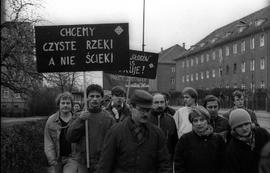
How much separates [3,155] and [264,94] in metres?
50.4

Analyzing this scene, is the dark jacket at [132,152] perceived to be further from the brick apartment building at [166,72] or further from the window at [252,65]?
the brick apartment building at [166,72]

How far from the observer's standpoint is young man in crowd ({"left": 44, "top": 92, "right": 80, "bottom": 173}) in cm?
649

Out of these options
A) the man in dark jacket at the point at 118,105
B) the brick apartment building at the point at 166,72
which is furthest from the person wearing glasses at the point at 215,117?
the brick apartment building at the point at 166,72

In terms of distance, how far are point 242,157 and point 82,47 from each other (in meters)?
2.95

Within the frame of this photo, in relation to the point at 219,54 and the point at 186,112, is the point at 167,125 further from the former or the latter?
the point at 219,54

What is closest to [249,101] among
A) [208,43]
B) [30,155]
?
[208,43]

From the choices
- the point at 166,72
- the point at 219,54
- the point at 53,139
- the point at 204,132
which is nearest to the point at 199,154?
the point at 204,132

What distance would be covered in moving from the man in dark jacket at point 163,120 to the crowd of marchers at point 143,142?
0.90 m

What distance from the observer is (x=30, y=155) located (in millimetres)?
8773

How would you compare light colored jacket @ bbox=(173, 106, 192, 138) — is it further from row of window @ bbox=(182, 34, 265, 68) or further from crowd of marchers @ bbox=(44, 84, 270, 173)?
row of window @ bbox=(182, 34, 265, 68)

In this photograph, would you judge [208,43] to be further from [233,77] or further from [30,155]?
[30,155]

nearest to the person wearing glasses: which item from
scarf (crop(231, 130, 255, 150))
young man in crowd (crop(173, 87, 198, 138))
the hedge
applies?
young man in crowd (crop(173, 87, 198, 138))

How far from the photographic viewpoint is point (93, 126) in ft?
19.8

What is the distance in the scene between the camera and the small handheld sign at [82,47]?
6.73m
